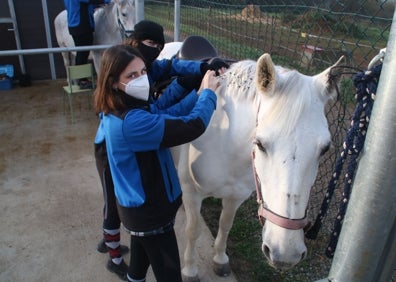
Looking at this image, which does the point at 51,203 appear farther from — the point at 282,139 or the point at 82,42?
the point at 82,42

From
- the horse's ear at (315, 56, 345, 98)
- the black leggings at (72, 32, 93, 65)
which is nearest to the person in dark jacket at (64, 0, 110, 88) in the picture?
the black leggings at (72, 32, 93, 65)

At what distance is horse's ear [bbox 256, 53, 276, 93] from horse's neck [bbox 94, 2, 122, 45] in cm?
446

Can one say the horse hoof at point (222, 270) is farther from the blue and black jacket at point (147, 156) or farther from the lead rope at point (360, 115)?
the lead rope at point (360, 115)

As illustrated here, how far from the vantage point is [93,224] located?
3.00 meters

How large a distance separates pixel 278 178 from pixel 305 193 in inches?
5.0

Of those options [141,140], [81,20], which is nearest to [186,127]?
[141,140]

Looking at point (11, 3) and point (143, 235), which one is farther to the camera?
point (11, 3)

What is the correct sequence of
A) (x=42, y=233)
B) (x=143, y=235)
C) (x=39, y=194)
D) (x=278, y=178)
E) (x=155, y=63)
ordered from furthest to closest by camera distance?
(x=39, y=194)
(x=42, y=233)
(x=155, y=63)
(x=143, y=235)
(x=278, y=178)

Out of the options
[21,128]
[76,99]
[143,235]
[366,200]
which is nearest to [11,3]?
[76,99]

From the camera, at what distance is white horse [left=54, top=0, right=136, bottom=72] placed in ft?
16.1

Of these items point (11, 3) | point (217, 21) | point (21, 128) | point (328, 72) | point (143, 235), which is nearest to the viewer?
point (328, 72)

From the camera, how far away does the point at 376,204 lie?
0.81 metres

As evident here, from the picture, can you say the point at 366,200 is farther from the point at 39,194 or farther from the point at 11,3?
the point at 11,3

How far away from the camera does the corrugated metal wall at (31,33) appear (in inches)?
235
